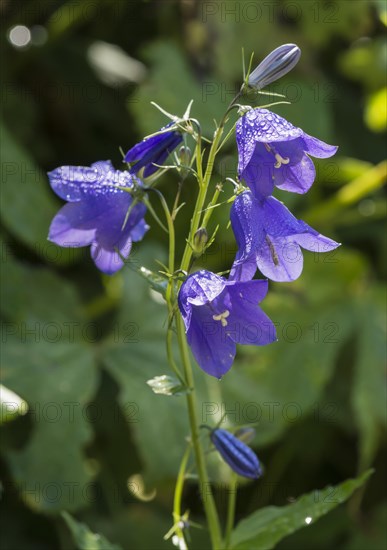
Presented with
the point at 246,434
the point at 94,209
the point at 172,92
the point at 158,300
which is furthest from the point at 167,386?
the point at 172,92

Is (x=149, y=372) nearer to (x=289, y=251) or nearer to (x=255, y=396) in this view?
(x=255, y=396)

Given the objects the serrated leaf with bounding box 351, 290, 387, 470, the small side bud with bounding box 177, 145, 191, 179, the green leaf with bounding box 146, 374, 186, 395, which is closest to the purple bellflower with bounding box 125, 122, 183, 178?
the small side bud with bounding box 177, 145, 191, 179

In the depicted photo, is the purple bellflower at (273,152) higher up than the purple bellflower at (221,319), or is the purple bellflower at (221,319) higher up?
the purple bellflower at (273,152)

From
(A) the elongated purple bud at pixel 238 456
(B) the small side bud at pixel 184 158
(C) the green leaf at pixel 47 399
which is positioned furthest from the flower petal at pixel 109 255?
(C) the green leaf at pixel 47 399

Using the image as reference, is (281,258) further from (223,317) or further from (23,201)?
(23,201)

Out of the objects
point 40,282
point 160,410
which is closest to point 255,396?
point 160,410

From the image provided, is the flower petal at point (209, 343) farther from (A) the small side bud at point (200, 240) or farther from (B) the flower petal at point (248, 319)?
(A) the small side bud at point (200, 240)

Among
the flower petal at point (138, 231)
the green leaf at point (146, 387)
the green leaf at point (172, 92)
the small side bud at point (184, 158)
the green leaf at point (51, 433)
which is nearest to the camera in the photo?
the small side bud at point (184, 158)
